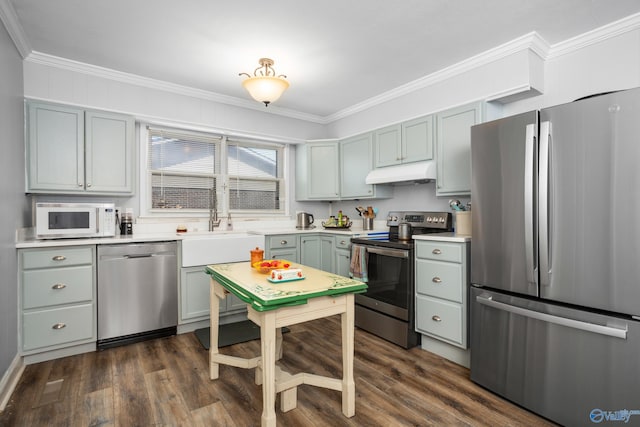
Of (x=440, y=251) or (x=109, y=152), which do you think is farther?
(x=109, y=152)

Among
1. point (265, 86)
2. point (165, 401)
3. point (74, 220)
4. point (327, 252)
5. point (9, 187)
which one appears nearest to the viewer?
point (165, 401)

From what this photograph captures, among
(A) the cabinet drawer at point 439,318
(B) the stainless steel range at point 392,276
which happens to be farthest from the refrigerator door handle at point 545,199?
(B) the stainless steel range at point 392,276

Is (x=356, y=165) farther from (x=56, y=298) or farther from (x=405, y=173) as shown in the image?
(x=56, y=298)

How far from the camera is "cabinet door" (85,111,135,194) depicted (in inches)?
121

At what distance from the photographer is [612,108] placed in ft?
5.49

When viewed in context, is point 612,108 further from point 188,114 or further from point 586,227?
point 188,114

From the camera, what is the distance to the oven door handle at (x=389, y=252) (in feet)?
9.63

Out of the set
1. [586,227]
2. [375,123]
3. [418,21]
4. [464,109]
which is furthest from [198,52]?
[586,227]

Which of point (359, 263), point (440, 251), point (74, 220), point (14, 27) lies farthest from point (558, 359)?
point (14, 27)

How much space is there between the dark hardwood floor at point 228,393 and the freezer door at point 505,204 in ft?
2.65

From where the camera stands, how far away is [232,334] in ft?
10.4

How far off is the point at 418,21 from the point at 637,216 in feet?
6.12

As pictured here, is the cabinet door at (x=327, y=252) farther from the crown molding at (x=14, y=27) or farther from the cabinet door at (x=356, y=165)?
the crown molding at (x=14, y=27)

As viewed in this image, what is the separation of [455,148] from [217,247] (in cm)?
258
